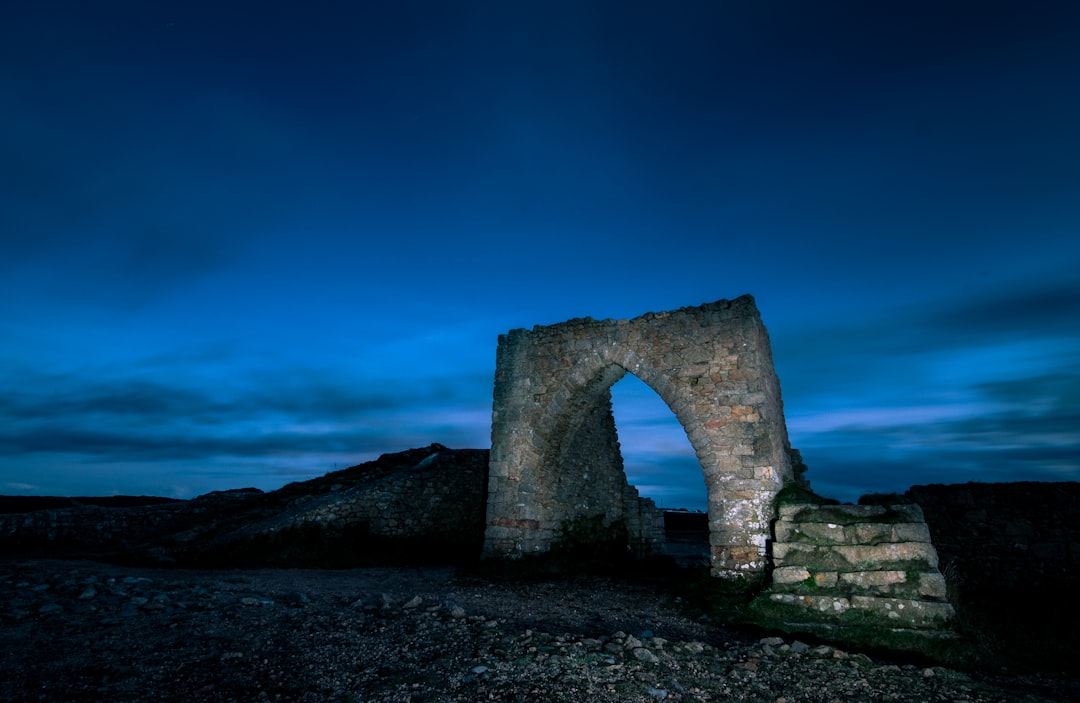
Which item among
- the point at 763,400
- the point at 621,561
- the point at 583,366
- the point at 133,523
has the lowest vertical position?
the point at 621,561

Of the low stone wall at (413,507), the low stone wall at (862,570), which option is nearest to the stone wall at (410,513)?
the low stone wall at (413,507)

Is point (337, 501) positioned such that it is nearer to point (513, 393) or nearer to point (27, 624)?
point (513, 393)

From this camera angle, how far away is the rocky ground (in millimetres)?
3953

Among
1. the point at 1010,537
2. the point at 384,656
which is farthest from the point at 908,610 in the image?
the point at 384,656

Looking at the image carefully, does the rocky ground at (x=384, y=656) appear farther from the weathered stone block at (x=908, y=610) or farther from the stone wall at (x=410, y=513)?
the stone wall at (x=410, y=513)

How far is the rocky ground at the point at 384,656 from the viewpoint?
13.0 ft

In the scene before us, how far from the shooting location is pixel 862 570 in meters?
6.99

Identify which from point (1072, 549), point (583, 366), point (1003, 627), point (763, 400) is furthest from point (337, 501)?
point (1072, 549)

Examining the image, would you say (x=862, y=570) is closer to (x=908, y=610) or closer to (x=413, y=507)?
(x=908, y=610)

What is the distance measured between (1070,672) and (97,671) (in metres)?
8.63

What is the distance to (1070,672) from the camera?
5.42m

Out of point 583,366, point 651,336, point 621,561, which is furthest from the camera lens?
point 621,561

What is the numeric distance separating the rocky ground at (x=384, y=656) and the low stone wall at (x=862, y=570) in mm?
1038

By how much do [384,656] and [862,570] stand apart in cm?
586
